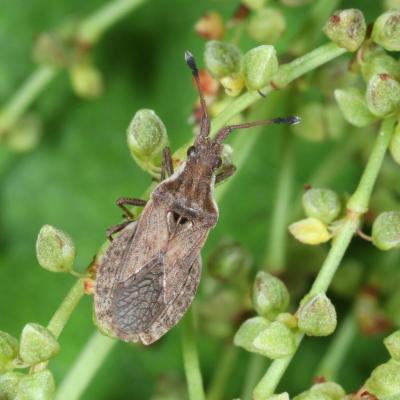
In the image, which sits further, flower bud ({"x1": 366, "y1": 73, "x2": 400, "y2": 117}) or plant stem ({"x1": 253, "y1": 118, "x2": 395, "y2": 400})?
flower bud ({"x1": 366, "y1": 73, "x2": 400, "y2": 117})

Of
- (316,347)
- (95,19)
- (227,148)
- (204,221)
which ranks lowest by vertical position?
(316,347)

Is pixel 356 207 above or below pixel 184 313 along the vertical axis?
above

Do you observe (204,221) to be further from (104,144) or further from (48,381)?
(48,381)

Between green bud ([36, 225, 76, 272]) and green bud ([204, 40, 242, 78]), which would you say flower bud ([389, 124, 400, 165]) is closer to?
green bud ([204, 40, 242, 78])

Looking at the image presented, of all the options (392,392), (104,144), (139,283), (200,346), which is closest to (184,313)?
(139,283)

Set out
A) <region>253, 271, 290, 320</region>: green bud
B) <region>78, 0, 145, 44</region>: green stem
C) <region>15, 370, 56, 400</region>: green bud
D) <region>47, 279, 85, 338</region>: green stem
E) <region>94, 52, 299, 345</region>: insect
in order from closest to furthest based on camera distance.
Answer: <region>15, 370, 56, 400</region>: green bud → <region>47, 279, 85, 338</region>: green stem → <region>253, 271, 290, 320</region>: green bud → <region>94, 52, 299, 345</region>: insect → <region>78, 0, 145, 44</region>: green stem

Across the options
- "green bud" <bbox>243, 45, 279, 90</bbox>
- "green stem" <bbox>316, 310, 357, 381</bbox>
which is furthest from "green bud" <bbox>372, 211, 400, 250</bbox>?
"green stem" <bbox>316, 310, 357, 381</bbox>
